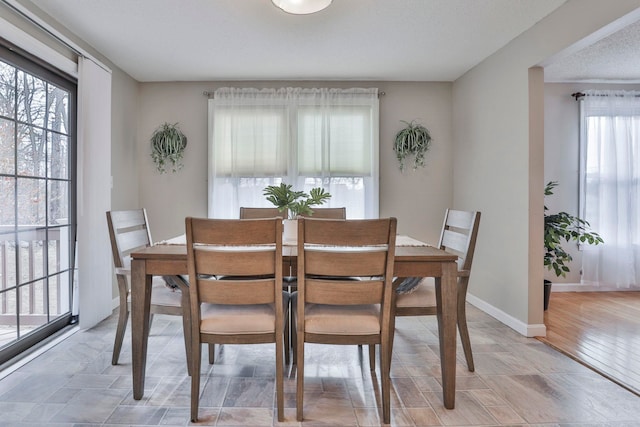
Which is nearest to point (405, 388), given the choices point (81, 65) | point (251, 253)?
point (251, 253)

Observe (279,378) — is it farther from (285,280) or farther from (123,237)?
(123,237)

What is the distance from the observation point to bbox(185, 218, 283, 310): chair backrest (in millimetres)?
1490

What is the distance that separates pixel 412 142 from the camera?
12.6ft

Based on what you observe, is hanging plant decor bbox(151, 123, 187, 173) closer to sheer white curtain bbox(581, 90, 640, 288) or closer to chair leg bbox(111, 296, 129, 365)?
chair leg bbox(111, 296, 129, 365)

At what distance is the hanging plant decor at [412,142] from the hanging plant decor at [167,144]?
2.39 meters

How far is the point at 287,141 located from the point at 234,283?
256 cm

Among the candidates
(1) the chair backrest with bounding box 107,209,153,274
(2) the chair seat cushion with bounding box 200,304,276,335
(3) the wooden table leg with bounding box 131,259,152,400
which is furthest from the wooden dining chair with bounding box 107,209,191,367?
(2) the chair seat cushion with bounding box 200,304,276,335

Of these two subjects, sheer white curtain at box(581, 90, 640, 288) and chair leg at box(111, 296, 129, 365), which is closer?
chair leg at box(111, 296, 129, 365)

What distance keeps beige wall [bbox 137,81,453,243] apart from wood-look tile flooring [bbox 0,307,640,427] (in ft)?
5.59

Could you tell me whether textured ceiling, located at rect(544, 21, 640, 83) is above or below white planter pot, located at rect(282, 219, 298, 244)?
above

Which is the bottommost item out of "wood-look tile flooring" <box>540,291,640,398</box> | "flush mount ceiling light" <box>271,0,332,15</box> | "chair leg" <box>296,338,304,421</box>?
"wood-look tile flooring" <box>540,291,640,398</box>

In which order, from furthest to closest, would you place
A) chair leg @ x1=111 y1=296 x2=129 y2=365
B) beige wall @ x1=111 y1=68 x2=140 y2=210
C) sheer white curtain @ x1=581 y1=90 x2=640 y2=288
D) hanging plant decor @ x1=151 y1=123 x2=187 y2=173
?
sheer white curtain @ x1=581 y1=90 x2=640 y2=288, hanging plant decor @ x1=151 y1=123 x2=187 y2=173, beige wall @ x1=111 y1=68 x2=140 y2=210, chair leg @ x1=111 y1=296 x2=129 y2=365

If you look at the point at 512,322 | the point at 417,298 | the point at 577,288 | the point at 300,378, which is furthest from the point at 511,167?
the point at 300,378

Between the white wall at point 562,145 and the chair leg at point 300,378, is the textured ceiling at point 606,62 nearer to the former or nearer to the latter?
the white wall at point 562,145
